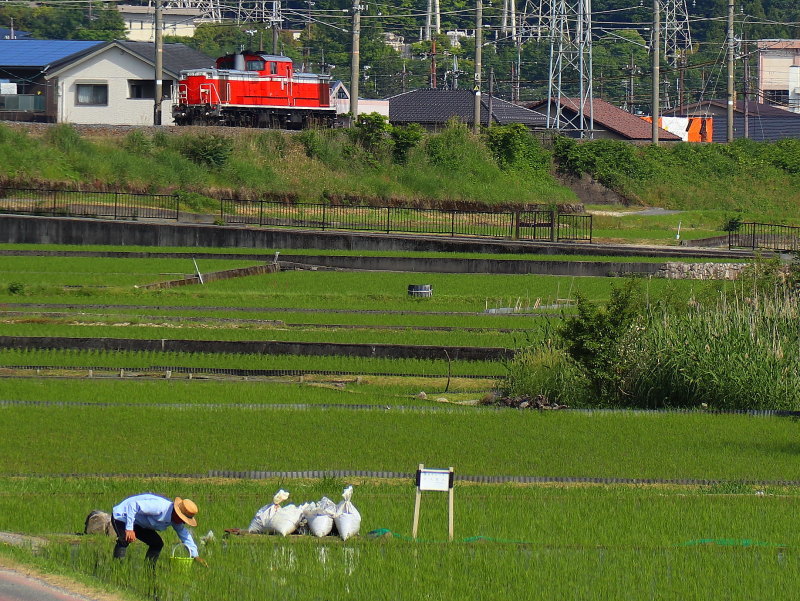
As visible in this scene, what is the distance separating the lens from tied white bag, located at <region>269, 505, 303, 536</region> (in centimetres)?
1217

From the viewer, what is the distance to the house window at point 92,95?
213 feet

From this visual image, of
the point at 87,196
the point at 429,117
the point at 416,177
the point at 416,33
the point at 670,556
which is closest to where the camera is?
the point at 670,556

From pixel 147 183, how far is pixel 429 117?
34656 millimetres

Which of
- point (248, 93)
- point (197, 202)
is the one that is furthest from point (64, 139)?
point (248, 93)

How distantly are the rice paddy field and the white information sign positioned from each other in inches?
30.3

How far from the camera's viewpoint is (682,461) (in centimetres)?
1734

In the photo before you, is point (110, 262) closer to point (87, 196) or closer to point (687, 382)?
point (87, 196)

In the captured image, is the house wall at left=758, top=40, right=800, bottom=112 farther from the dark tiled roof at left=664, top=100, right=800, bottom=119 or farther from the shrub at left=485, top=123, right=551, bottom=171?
the shrub at left=485, top=123, right=551, bottom=171

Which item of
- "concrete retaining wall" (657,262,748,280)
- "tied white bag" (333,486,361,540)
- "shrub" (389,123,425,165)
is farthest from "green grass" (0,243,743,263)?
"tied white bag" (333,486,361,540)

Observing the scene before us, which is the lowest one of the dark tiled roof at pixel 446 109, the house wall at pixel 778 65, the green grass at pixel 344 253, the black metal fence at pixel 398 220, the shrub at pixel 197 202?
the green grass at pixel 344 253

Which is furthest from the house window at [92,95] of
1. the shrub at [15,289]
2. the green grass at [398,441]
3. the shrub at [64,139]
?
the green grass at [398,441]

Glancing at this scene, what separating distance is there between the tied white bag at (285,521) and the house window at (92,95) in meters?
55.9

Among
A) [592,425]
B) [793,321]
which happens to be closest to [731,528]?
[592,425]

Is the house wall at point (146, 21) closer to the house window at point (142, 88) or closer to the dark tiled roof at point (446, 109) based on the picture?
the dark tiled roof at point (446, 109)
